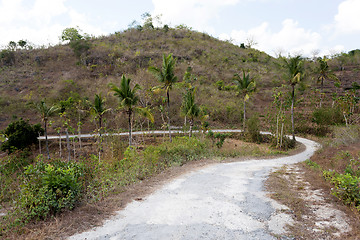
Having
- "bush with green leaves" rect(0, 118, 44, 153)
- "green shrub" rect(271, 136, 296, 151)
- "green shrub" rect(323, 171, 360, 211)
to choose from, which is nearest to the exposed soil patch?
"green shrub" rect(323, 171, 360, 211)

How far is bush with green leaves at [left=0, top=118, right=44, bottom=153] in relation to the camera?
22359mm

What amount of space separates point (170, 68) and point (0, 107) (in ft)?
97.8

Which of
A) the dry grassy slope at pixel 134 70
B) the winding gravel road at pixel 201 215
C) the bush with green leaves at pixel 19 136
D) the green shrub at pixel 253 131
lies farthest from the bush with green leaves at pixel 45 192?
the dry grassy slope at pixel 134 70

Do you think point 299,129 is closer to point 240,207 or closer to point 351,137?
point 351,137

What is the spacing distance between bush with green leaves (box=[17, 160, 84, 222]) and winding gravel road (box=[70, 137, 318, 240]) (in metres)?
1.04

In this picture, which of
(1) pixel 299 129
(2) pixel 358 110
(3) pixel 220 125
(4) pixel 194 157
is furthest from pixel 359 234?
(2) pixel 358 110

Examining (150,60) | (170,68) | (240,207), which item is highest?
(150,60)

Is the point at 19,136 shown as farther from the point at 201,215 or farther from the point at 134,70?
the point at 134,70

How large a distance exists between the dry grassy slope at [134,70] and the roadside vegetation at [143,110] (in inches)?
8.8

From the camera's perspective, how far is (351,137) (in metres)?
12.7

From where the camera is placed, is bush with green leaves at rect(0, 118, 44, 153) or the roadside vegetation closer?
the roadside vegetation

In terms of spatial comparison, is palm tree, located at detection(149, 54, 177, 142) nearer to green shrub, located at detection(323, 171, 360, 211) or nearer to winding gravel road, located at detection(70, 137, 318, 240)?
winding gravel road, located at detection(70, 137, 318, 240)

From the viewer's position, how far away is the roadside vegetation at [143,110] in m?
6.19

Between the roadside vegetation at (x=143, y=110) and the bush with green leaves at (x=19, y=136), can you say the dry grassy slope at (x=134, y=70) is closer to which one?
the roadside vegetation at (x=143, y=110)
